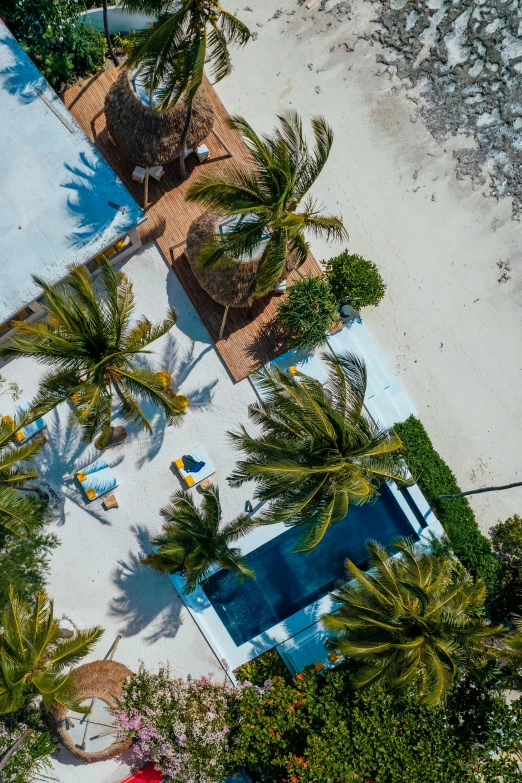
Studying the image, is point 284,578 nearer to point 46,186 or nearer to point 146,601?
point 146,601

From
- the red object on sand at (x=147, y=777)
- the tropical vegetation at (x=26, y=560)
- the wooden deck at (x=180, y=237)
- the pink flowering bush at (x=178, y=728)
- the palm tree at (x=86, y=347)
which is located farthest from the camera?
the wooden deck at (x=180, y=237)

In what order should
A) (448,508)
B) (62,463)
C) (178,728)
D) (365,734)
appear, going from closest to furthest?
(365,734) < (178,728) < (62,463) < (448,508)

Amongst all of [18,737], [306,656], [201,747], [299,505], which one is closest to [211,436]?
[299,505]

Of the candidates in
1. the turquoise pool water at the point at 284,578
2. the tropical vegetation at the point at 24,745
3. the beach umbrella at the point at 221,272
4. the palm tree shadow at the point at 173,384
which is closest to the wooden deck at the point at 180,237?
the palm tree shadow at the point at 173,384

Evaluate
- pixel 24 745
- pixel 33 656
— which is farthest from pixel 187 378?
pixel 24 745

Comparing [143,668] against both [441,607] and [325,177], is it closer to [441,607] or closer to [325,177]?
[441,607]

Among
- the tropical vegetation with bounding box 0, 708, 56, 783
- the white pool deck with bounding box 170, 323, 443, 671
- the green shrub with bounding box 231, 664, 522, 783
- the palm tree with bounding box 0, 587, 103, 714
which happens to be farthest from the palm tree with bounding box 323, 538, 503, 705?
the tropical vegetation with bounding box 0, 708, 56, 783

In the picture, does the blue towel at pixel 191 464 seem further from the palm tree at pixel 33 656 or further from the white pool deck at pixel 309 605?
the palm tree at pixel 33 656
